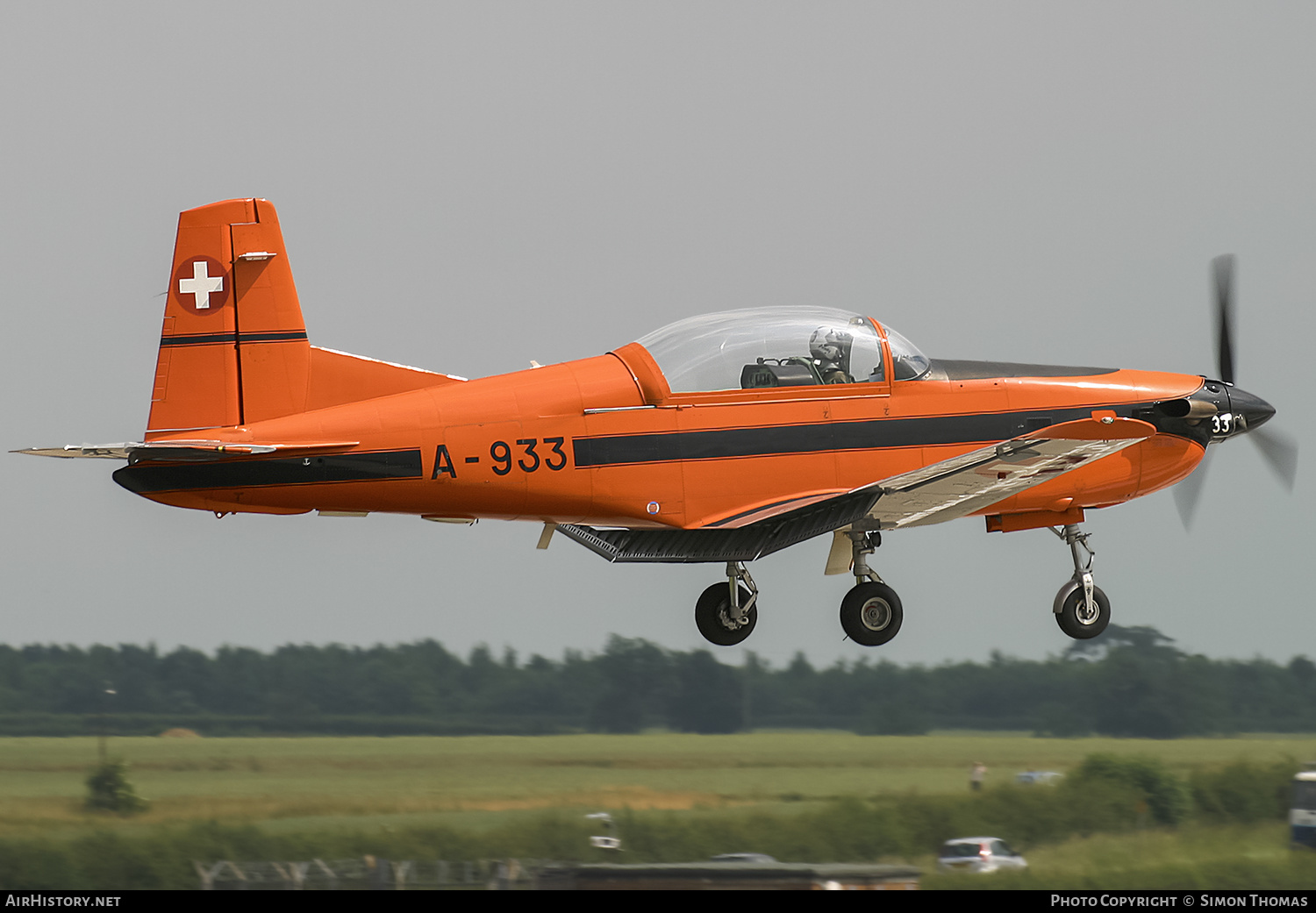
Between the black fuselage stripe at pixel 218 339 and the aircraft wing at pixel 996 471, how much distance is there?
5.38 metres

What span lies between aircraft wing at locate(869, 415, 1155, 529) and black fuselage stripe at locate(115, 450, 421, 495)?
4.16m

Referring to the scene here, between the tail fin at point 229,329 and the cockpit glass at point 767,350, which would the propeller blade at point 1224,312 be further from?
the tail fin at point 229,329

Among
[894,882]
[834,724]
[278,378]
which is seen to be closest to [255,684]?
[834,724]

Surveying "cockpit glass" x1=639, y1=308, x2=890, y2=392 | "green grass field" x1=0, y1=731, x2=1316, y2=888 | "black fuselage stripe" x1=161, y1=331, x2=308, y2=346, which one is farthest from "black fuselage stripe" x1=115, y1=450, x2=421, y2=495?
"green grass field" x1=0, y1=731, x2=1316, y2=888

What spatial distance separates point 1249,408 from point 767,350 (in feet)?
17.5

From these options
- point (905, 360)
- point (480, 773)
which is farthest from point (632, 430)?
point (480, 773)

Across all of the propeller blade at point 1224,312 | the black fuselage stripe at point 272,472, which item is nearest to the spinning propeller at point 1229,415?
the propeller blade at point 1224,312

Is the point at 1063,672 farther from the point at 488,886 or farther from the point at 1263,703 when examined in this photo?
the point at 488,886

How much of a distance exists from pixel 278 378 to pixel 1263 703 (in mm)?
27842

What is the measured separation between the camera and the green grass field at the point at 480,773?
71.8 ft

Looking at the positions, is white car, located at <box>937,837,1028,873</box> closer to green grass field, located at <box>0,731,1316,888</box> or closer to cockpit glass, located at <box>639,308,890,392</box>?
green grass field, located at <box>0,731,1316,888</box>

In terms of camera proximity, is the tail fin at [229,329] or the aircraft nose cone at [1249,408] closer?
the tail fin at [229,329]

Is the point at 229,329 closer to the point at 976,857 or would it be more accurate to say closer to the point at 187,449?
the point at 187,449

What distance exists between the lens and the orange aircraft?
41.3 ft
